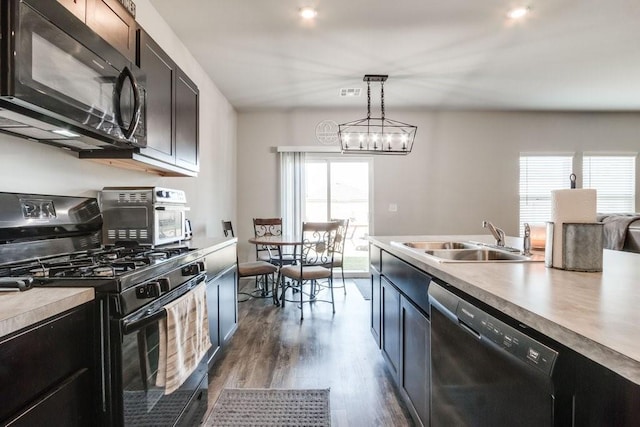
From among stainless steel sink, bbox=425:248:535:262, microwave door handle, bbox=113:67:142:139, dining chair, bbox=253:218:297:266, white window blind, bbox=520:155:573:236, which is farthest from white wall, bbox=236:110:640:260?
microwave door handle, bbox=113:67:142:139

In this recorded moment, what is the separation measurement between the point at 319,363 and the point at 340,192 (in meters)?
3.28

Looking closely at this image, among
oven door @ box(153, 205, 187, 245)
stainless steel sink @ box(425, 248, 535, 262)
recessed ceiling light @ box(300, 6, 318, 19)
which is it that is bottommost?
stainless steel sink @ box(425, 248, 535, 262)

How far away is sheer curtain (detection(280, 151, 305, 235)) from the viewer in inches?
206

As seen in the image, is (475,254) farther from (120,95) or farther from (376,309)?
(120,95)

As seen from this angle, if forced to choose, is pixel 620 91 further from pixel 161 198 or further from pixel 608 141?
pixel 161 198

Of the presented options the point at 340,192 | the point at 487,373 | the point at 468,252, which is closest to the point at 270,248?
the point at 340,192

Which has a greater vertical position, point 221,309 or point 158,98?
point 158,98

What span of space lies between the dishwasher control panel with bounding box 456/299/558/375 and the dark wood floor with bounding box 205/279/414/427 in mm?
1134

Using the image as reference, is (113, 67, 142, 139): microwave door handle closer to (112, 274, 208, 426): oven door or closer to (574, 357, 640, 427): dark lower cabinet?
(112, 274, 208, 426): oven door

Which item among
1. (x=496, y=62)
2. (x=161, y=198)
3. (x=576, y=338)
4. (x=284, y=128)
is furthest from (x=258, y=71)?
(x=576, y=338)

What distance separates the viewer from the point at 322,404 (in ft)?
6.42

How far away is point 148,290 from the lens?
1246mm

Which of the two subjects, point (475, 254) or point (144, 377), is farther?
point (475, 254)

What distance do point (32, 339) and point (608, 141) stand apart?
7.18 metres
